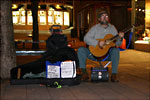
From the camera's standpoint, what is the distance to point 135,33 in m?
18.4

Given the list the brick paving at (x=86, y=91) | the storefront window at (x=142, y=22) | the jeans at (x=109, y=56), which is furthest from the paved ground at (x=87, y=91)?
the storefront window at (x=142, y=22)

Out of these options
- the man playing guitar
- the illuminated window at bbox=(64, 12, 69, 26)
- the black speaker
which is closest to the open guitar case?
the black speaker

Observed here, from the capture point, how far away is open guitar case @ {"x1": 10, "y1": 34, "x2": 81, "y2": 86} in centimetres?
738

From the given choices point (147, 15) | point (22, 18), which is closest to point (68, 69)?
point (147, 15)

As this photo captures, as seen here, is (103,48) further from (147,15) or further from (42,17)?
(42,17)

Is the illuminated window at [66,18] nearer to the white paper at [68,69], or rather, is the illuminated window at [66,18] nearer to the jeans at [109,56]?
the jeans at [109,56]

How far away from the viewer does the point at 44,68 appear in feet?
25.1

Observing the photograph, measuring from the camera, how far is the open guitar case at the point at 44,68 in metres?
7.38

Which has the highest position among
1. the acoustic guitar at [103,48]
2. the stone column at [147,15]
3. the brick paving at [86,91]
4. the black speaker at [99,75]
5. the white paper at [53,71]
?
the stone column at [147,15]

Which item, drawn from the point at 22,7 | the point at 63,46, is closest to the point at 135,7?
the point at 63,46

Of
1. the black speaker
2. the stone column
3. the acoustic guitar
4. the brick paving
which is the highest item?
the stone column

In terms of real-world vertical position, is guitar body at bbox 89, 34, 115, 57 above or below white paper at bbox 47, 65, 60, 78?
above

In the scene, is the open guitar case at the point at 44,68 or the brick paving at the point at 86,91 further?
the open guitar case at the point at 44,68

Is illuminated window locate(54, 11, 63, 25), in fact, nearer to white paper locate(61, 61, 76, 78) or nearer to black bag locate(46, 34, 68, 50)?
black bag locate(46, 34, 68, 50)
